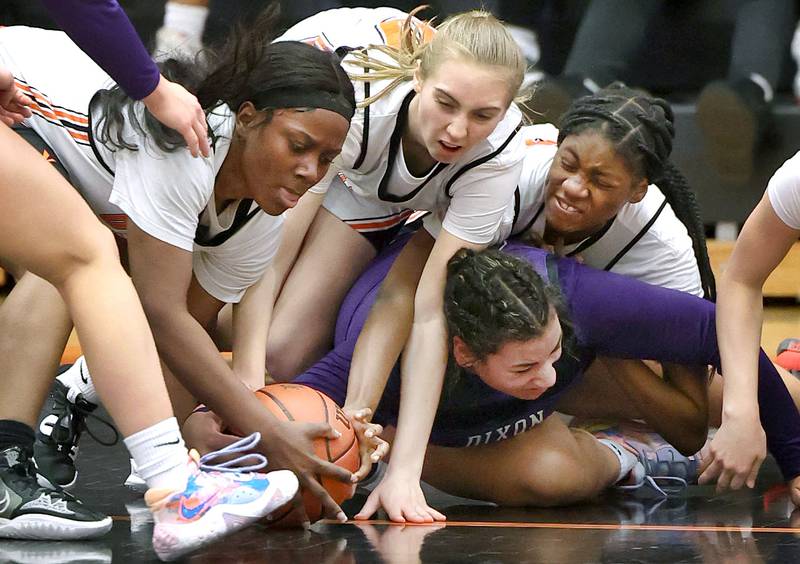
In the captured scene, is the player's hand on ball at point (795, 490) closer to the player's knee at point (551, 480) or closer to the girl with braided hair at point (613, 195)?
the player's knee at point (551, 480)

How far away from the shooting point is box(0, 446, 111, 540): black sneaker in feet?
6.66

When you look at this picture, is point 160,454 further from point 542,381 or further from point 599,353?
point 599,353

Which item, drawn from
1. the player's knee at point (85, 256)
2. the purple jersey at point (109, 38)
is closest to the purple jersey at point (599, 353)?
the player's knee at point (85, 256)

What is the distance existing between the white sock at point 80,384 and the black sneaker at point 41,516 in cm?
56

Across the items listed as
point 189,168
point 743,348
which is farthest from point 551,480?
point 189,168

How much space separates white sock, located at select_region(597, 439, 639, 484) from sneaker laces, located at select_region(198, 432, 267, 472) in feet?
2.66

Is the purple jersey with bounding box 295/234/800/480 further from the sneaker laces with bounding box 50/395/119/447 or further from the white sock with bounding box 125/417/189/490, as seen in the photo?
the white sock with bounding box 125/417/189/490

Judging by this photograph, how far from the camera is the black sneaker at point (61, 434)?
2488 mm

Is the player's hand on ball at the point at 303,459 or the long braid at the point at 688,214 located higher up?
the long braid at the point at 688,214

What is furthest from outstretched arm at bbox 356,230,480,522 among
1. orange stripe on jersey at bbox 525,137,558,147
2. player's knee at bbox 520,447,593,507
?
orange stripe on jersey at bbox 525,137,558,147

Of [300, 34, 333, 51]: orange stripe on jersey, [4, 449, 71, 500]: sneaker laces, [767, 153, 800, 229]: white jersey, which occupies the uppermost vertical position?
[300, 34, 333, 51]: orange stripe on jersey

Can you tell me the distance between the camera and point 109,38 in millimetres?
1791

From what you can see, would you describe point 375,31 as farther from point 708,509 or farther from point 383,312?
Result: point 708,509

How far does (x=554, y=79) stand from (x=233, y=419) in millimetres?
2400
